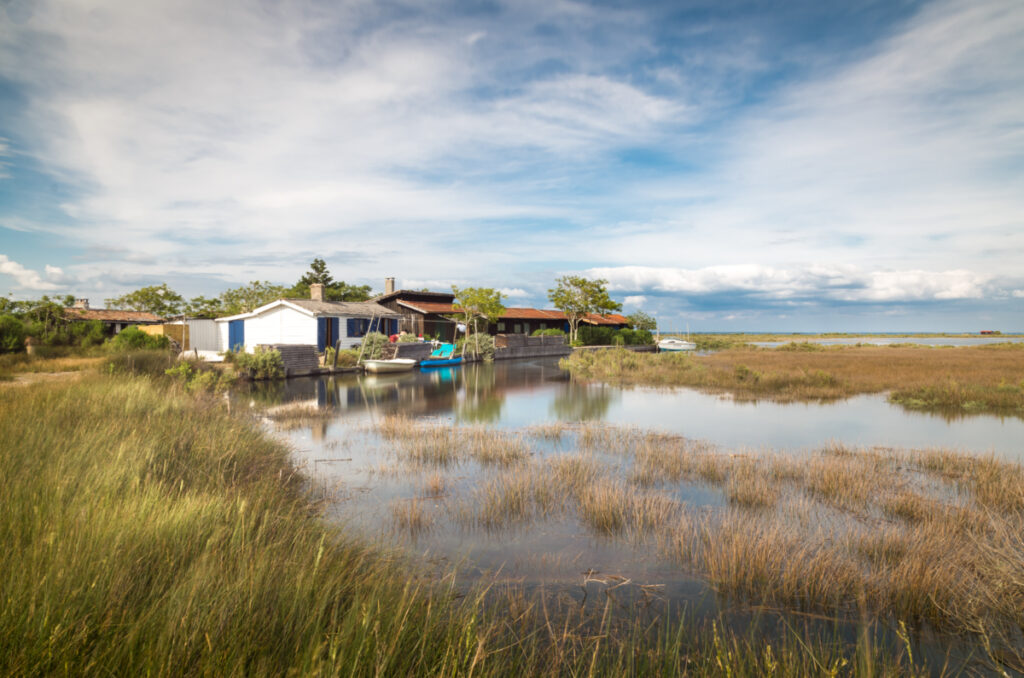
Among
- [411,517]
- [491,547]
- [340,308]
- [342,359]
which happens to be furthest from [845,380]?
[340,308]

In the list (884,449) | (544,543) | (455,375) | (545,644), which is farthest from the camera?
(455,375)

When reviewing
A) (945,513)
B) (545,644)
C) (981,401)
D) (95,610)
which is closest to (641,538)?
(545,644)

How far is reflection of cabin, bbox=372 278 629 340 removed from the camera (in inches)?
1957

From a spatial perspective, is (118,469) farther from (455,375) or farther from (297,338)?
(297,338)

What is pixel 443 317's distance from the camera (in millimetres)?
52156

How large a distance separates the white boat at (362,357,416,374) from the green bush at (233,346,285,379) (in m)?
5.38

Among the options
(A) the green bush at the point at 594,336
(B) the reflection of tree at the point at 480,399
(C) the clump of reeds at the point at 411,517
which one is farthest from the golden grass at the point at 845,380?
(A) the green bush at the point at 594,336

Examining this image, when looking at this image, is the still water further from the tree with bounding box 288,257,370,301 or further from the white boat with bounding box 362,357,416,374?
the tree with bounding box 288,257,370,301

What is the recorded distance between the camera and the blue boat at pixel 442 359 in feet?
114

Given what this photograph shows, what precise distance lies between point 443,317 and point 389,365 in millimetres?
21238


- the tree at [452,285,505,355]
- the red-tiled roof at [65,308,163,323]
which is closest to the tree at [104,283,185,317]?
the red-tiled roof at [65,308,163,323]

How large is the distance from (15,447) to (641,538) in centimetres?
658

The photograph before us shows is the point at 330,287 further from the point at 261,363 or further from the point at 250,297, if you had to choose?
the point at 261,363

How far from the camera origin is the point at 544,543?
6.48m
